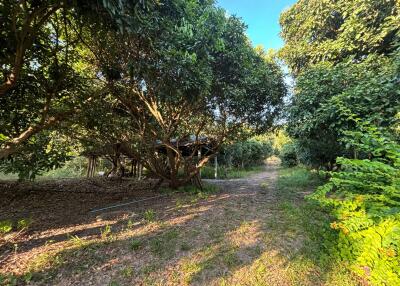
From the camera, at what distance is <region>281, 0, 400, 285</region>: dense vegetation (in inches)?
101

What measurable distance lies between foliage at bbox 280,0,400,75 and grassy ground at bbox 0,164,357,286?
19.1 feet

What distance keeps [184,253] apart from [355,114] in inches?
146

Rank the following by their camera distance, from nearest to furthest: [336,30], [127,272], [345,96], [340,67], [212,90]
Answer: [127,272], [345,96], [212,90], [340,67], [336,30]

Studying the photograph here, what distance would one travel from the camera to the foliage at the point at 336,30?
684 centimetres

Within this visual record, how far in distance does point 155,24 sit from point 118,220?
154 inches

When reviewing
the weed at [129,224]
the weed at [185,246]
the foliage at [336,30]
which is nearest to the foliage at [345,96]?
the foliage at [336,30]

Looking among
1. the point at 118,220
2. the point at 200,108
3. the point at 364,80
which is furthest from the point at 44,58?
the point at 364,80

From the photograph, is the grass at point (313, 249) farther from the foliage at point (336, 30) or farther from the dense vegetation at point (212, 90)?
the foliage at point (336, 30)

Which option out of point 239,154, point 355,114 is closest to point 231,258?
point 355,114

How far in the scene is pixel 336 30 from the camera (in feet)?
28.3

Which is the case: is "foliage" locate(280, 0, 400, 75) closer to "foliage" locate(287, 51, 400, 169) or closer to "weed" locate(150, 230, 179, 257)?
"foliage" locate(287, 51, 400, 169)

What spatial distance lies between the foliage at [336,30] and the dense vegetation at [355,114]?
29 millimetres

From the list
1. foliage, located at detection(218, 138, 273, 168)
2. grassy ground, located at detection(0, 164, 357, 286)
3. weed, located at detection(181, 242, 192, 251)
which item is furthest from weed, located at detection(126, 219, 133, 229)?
foliage, located at detection(218, 138, 273, 168)

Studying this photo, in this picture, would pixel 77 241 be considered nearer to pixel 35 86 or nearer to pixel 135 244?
pixel 135 244
